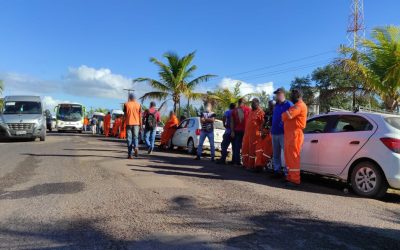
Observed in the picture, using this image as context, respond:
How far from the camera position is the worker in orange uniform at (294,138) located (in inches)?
344

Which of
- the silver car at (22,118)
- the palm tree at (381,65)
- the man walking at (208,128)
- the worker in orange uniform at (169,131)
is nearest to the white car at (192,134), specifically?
the worker in orange uniform at (169,131)

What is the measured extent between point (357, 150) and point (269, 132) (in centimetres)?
291

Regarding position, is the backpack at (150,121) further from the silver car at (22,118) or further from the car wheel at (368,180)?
the car wheel at (368,180)

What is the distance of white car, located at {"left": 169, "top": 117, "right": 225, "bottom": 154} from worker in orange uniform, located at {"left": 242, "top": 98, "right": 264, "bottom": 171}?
176 inches

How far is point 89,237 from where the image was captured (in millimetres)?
5012

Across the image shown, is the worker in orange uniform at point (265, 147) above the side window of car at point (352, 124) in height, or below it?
below

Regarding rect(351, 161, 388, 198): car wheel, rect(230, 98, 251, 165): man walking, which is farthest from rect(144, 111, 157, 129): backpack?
rect(351, 161, 388, 198): car wheel

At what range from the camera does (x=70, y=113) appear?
37.9 meters

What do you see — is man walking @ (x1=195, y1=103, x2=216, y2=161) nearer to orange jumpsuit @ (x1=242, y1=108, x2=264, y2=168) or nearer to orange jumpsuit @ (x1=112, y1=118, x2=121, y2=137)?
orange jumpsuit @ (x1=242, y1=108, x2=264, y2=168)

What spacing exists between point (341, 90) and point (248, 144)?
15.9ft

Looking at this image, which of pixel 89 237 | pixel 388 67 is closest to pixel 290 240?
pixel 89 237

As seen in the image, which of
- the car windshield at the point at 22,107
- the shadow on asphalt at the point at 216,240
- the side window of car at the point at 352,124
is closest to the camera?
the shadow on asphalt at the point at 216,240

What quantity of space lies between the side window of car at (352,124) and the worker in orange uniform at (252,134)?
8.51ft

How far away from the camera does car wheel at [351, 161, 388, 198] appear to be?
774 cm
